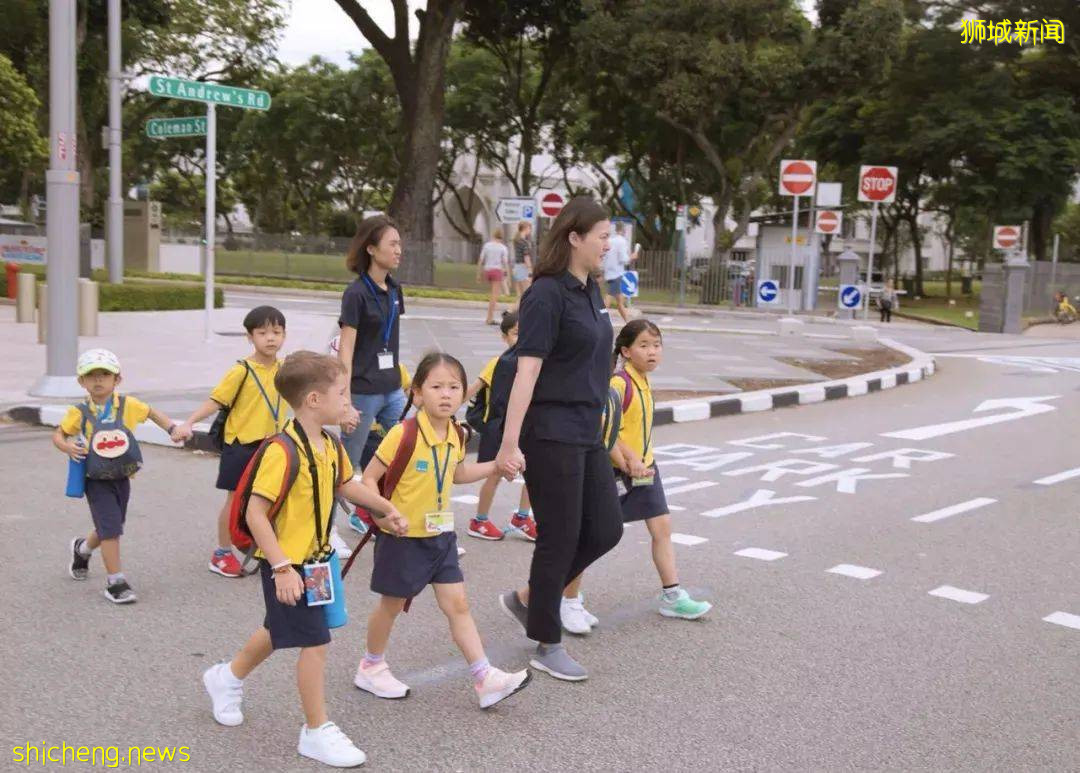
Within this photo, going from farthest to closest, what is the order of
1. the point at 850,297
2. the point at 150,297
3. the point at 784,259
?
the point at 784,259 → the point at 850,297 → the point at 150,297

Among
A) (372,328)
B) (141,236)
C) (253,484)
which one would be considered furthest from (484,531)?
(141,236)

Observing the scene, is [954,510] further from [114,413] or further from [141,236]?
[141,236]

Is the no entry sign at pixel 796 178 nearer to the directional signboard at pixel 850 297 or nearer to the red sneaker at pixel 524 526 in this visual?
the directional signboard at pixel 850 297

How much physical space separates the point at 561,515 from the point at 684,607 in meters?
1.16

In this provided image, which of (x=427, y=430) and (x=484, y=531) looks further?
(x=484, y=531)

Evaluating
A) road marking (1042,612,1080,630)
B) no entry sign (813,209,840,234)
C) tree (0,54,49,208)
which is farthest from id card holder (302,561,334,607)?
no entry sign (813,209,840,234)

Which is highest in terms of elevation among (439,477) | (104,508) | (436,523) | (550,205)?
(550,205)

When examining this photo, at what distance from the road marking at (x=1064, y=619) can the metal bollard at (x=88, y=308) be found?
1316 centimetres

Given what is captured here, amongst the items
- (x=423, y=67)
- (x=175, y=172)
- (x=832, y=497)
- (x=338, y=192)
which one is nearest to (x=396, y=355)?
(x=832, y=497)

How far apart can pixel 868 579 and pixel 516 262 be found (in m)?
13.9

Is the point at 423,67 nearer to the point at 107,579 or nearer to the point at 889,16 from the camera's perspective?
the point at 889,16

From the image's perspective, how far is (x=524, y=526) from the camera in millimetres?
6617

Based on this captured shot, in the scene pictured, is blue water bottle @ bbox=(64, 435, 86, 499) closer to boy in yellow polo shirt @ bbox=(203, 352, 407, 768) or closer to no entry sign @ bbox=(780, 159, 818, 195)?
boy in yellow polo shirt @ bbox=(203, 352, 407, 768)

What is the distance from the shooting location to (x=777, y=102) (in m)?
33.6
